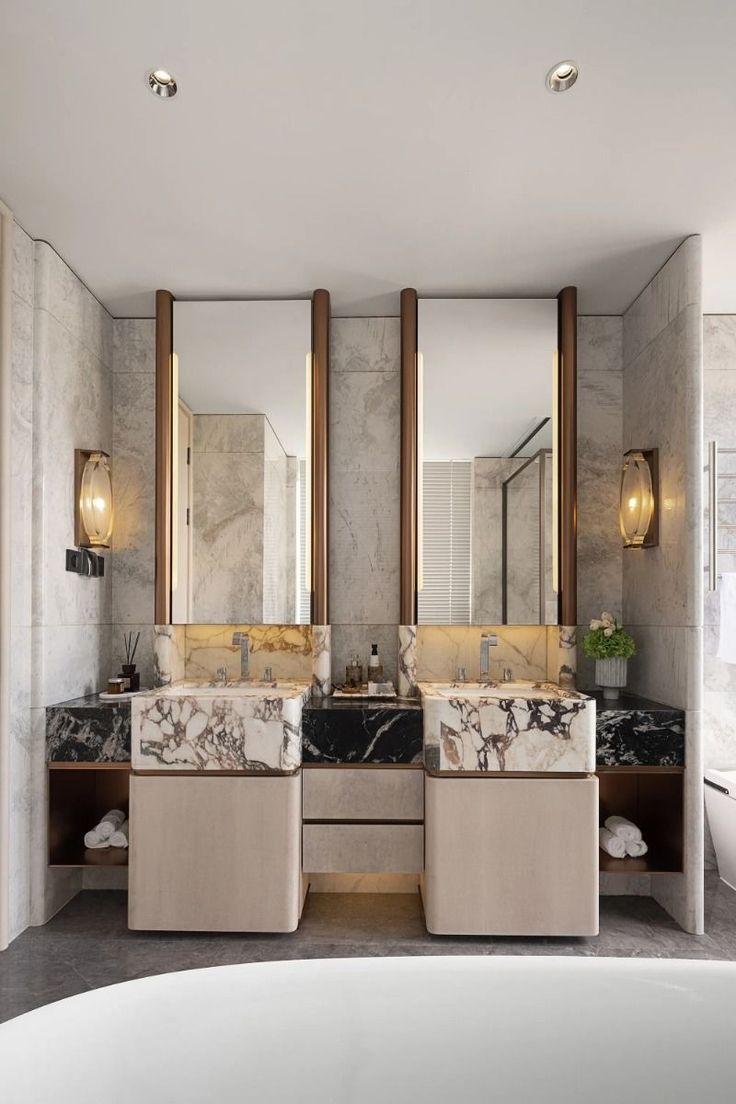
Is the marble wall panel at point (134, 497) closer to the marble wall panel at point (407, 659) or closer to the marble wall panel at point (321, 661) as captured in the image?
the marble wall panel at point (321, 661)

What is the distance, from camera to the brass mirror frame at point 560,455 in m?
3.44

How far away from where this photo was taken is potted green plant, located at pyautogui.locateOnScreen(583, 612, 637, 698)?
3.34m

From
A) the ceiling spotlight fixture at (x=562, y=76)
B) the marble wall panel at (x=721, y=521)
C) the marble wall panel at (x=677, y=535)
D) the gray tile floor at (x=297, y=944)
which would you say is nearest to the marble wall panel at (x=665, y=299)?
the marble wall panel at (x=677, y=535)

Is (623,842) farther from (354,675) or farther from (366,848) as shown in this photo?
(354,675)

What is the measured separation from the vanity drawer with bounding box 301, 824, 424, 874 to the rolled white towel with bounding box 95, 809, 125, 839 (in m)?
0.81

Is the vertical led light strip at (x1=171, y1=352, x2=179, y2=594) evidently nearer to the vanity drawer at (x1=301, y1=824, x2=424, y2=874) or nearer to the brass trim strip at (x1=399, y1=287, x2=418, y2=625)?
the brass trim strip at (x1=399, y1=287, x2=418, y2=625)

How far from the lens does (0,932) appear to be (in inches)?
110

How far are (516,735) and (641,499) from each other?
1140mm

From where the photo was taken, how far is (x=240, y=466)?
3551mm

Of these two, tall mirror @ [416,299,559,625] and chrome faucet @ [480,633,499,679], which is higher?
tall mirror @ [416,299,559,625]

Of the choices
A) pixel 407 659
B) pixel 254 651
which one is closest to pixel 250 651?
pixel 254 651

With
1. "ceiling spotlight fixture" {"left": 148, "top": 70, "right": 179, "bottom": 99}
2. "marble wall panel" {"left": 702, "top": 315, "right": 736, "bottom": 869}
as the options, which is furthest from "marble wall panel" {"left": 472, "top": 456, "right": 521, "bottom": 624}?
"ceiling spotlight fixture" {"left": 148, "top": 70, "right": 179, "bottom": 99}

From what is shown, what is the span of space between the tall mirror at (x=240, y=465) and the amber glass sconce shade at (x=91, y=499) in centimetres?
28

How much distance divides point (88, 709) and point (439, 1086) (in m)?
2.01
